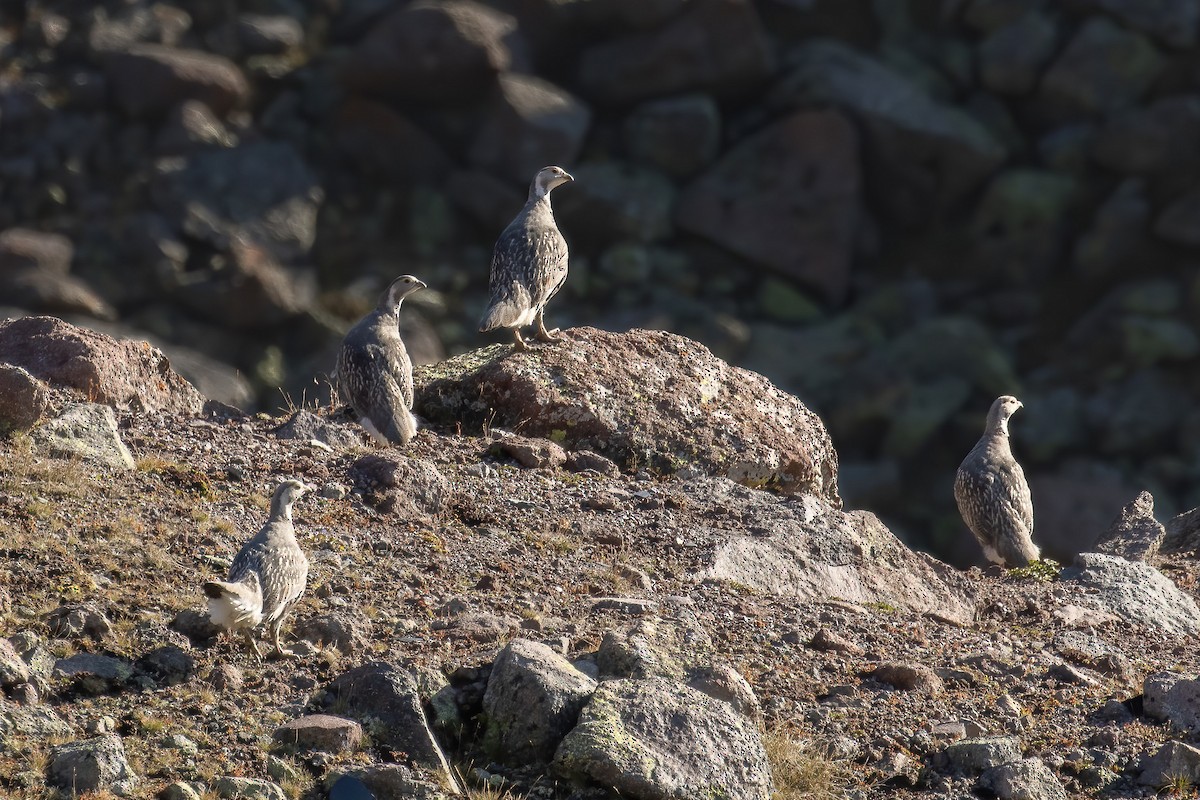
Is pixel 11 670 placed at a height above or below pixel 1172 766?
below

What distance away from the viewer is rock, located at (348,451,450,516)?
33.5ft

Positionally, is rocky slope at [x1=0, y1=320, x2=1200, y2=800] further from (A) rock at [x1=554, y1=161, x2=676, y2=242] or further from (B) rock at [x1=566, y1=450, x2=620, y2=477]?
(A) rock at [x1=554, y1=161, x2=676, y2=242]

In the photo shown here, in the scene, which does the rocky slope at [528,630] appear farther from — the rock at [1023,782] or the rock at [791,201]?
the rock at [791,201]

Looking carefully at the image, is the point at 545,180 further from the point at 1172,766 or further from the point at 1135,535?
the point at 1172,766

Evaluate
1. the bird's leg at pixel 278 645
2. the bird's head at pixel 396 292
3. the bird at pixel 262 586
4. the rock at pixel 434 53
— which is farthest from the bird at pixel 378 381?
the rock at pixel 434 53

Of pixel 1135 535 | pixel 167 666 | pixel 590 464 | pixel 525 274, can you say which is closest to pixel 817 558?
pixel 590 464

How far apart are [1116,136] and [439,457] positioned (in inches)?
1352

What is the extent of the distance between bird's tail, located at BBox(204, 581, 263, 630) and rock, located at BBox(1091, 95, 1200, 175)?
37.2m

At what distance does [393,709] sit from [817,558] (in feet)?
12.5

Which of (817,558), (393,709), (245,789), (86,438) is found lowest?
(245,789)

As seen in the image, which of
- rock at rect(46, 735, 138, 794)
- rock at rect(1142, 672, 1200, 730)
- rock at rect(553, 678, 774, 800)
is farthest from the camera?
rock at rect(1142, 672, 1200, 730)

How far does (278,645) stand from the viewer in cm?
809

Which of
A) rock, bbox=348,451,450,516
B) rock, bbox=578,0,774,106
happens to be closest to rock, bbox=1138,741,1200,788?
rock, bbox=348,451,450,516

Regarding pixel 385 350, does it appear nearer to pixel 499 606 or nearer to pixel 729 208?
pixel 499 606
